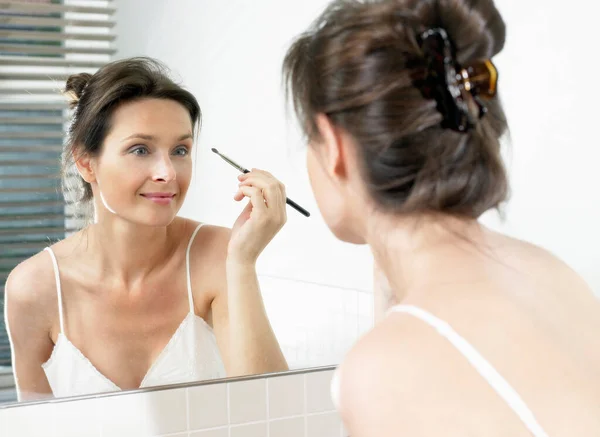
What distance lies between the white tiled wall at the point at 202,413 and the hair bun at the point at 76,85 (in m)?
0.45

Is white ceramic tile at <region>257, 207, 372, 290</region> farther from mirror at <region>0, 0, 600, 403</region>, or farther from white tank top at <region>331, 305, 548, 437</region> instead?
white tank top at <region>331, 305, 548, 437</region>

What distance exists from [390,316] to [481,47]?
0.29 meters

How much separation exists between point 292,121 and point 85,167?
1.12ft

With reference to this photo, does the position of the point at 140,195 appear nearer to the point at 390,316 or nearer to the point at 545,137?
the point at 390,316

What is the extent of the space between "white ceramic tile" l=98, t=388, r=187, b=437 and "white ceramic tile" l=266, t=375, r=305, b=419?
0.15 m

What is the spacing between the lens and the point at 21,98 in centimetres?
119

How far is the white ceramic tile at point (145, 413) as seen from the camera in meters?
1.27

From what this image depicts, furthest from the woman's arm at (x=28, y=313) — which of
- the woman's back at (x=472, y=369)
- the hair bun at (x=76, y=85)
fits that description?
the woman's back at (x=472, y=369)

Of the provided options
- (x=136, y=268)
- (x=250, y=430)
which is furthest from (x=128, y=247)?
(x=250, y=430)

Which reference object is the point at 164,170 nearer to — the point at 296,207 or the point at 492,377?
the point at 296,207

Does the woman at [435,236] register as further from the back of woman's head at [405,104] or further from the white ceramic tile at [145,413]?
the white ceramic tile at [145,413]

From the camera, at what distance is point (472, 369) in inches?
29.0

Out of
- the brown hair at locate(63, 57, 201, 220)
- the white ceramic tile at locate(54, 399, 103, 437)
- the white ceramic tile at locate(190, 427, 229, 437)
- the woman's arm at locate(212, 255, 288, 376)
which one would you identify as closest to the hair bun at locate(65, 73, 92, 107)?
the brown hair at locate(63, 57, 201, 220)

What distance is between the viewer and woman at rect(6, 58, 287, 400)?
121cm
